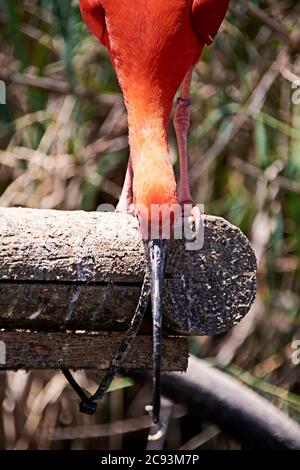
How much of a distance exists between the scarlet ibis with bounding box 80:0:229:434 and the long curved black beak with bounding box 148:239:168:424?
91 mm

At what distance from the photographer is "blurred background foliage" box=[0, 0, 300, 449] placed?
5223 millimetres

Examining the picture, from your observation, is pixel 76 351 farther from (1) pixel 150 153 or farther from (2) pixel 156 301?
(1) pixel 150 153

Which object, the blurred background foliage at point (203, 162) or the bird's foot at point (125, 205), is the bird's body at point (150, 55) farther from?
the blurred background foliage at point (203, 162)

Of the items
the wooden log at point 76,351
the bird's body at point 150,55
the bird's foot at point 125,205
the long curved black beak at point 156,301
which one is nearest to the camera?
the long curved black beak at point 156,301

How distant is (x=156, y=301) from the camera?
96.4 inches

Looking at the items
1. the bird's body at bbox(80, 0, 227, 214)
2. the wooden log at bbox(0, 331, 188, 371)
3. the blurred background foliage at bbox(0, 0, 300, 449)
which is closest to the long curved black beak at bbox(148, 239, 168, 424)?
the wooden log at bbox(0, 331, 188, 371)

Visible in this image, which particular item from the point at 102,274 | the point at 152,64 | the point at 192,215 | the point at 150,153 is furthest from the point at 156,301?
the point at 152,64

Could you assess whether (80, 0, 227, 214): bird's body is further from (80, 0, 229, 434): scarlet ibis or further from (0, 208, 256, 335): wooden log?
(0, 208, 256, 335): wooden log

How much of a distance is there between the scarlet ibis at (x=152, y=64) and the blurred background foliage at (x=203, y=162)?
6.05 ft

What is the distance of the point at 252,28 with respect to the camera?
5609mm

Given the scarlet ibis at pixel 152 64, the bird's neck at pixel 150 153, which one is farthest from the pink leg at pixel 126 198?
the bird's neck at pixel 150 153

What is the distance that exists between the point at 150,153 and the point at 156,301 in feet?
1.51

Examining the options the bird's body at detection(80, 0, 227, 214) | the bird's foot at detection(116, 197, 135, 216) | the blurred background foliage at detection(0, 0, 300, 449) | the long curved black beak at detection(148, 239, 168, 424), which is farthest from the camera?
the blurred background foliage at detection(0, 0, 300, 449)

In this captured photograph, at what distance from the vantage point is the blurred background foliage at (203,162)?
17.1 feet
